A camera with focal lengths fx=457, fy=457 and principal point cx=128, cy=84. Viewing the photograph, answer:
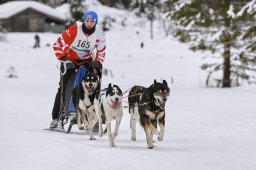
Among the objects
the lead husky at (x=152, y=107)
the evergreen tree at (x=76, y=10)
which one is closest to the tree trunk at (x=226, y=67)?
the lead husky at (x=152, y=107)

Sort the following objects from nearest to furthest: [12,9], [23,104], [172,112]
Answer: [172,112] < [23,104] < [12,9]

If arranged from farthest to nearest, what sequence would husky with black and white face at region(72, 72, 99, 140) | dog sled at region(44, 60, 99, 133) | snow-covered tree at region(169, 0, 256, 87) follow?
snow-covered tree at region(169, 0, 256, 87) → dog sled at region(44, 60, 99, 133) → husky with black and white face at region(72, 72, 99, 140)

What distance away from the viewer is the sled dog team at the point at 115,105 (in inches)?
252

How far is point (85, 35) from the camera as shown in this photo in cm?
802

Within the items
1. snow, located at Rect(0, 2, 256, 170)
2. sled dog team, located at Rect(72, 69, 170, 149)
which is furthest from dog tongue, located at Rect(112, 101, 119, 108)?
snow, located at Rect(0, 2, 256, 170)

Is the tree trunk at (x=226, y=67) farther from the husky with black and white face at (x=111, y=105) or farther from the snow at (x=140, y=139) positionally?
the husky with black and white face at (x=111, y=105)

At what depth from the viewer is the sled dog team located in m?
6.41

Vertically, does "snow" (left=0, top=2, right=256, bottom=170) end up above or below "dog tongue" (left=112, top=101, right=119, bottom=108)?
below

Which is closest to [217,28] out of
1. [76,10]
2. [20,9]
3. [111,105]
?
[111,105]

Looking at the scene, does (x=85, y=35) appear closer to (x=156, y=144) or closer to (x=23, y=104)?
(x=156, y=144)

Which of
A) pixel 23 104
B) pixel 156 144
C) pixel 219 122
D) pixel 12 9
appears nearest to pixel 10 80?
pixel 23 104

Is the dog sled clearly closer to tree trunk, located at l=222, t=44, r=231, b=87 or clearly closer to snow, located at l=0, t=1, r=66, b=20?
tree trunk, located at l=222, t=44, r=231, b=87

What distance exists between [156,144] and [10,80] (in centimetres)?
1958

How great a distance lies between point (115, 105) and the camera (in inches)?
258
